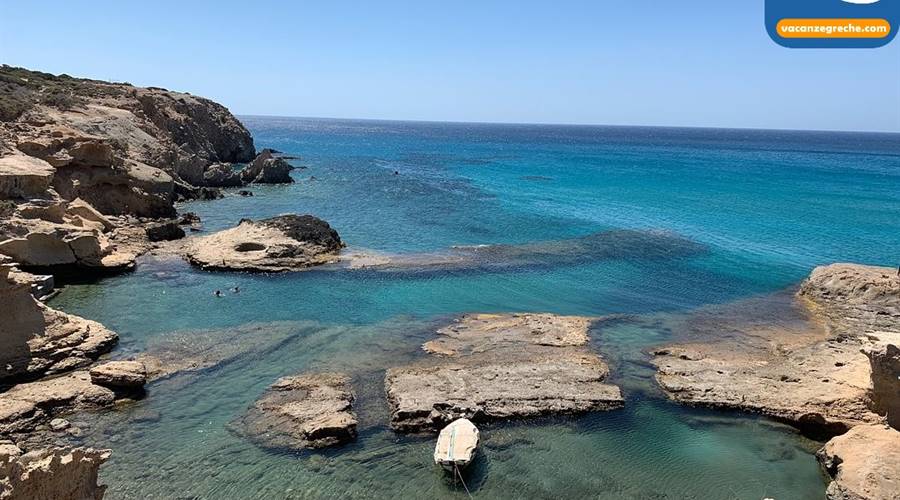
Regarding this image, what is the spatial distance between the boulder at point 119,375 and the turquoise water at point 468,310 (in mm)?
632

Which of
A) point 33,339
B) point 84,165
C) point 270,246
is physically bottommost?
point 33,339

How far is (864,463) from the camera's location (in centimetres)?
1431

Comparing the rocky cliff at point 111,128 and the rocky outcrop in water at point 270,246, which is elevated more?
the rocky cliff at point 111,128

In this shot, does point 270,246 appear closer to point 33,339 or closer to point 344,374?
point 33,339

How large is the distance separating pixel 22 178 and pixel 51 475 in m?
24.0

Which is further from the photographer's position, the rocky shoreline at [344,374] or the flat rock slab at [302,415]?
the flat rock slab at [302,415]

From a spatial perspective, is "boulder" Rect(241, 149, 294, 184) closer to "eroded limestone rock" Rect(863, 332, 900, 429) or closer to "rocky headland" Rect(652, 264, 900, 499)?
"rocky headland" Rect(652, 264, 900, 499)

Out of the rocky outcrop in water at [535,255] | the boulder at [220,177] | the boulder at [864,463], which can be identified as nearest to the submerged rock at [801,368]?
the boulder at [864,463]

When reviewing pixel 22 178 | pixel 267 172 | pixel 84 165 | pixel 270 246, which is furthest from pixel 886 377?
pixel 267 172

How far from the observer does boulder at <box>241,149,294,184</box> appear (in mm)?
65312

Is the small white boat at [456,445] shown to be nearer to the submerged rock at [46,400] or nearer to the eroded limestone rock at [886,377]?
the submerged rock at [46,400]

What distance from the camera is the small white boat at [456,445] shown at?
15000 millimetres

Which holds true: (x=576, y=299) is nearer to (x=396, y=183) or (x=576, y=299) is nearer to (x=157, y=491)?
(x=157, y=491)

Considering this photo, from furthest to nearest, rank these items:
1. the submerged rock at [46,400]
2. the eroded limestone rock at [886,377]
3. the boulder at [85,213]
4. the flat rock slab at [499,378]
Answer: the boulder at [85,213] → the flat rock slab at [499,378] → the eroded limestone rock at [886,377] → the submerged rock at [46,400]
